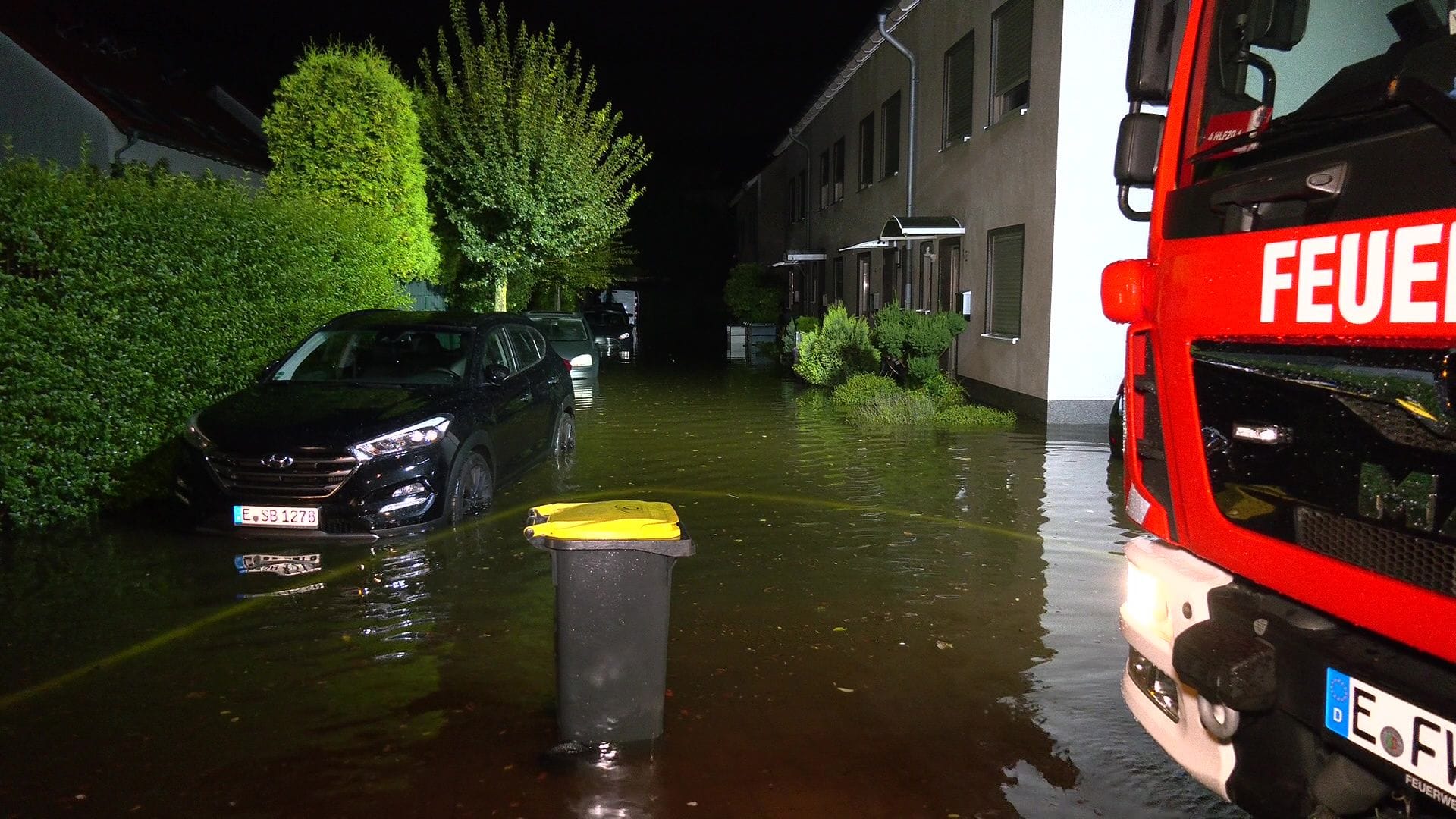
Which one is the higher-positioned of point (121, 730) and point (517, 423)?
point (517, 423)

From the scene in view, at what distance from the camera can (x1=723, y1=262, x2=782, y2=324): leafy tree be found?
1425 inches

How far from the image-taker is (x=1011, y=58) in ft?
51.2

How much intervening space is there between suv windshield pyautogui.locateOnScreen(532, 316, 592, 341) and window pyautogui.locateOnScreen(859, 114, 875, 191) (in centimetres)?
829

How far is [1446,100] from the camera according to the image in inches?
100

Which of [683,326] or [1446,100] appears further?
[683,326]

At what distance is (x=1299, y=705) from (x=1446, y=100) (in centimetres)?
150

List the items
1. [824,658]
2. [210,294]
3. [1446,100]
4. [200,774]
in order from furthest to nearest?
[210,294] → [824,658] → [200,774] → [1446,100]

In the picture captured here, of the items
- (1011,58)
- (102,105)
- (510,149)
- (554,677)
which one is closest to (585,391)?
(510,149)

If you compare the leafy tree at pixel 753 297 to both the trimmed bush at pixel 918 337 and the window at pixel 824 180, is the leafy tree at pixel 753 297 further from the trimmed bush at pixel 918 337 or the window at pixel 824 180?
the trimmed bush at pixel 918 337

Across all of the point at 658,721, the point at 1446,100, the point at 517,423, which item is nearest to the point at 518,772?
the point at 658,721

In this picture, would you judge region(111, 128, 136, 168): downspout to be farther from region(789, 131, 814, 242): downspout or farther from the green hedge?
region(789, 131, 814, 242): downspout

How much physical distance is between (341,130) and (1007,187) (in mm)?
9062

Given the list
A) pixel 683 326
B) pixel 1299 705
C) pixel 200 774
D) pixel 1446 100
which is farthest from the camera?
pixel 683 326

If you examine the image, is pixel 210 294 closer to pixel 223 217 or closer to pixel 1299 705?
pixel 223 217
